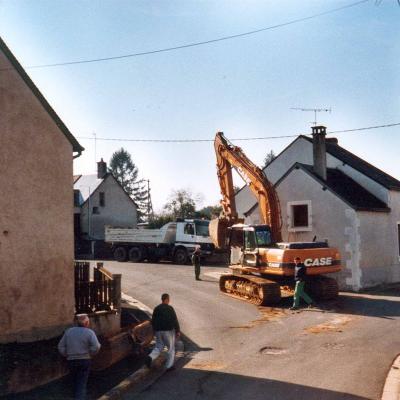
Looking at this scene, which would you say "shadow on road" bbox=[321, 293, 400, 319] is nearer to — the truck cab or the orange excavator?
the orange excavator

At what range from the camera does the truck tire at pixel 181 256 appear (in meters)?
32.4

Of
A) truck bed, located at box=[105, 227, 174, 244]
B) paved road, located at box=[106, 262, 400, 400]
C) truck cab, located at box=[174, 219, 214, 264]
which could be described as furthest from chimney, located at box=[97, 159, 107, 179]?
paved road, located at box=[106, 262, 400, 400]

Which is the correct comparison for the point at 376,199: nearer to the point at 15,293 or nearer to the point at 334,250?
the point at 334,250

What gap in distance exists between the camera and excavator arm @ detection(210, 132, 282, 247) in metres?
20.8

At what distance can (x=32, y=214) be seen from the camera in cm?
1216

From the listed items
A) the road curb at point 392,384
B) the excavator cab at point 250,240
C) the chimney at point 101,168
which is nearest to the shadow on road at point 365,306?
the excavator cab at point 250,240

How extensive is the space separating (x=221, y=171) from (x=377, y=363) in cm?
1453

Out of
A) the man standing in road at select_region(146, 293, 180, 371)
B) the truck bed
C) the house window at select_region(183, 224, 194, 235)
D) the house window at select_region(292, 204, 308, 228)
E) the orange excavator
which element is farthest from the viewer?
the truck bed


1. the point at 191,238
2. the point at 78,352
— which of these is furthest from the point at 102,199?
the point at 78,352

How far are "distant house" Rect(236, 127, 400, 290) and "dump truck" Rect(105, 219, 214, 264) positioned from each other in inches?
289

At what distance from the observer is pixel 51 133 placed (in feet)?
42.0

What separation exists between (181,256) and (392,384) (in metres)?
24.0

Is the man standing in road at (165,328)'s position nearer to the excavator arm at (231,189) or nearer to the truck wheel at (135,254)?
the excavator arm at (231,189)

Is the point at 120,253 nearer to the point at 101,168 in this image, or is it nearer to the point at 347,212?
the point at 101,168
